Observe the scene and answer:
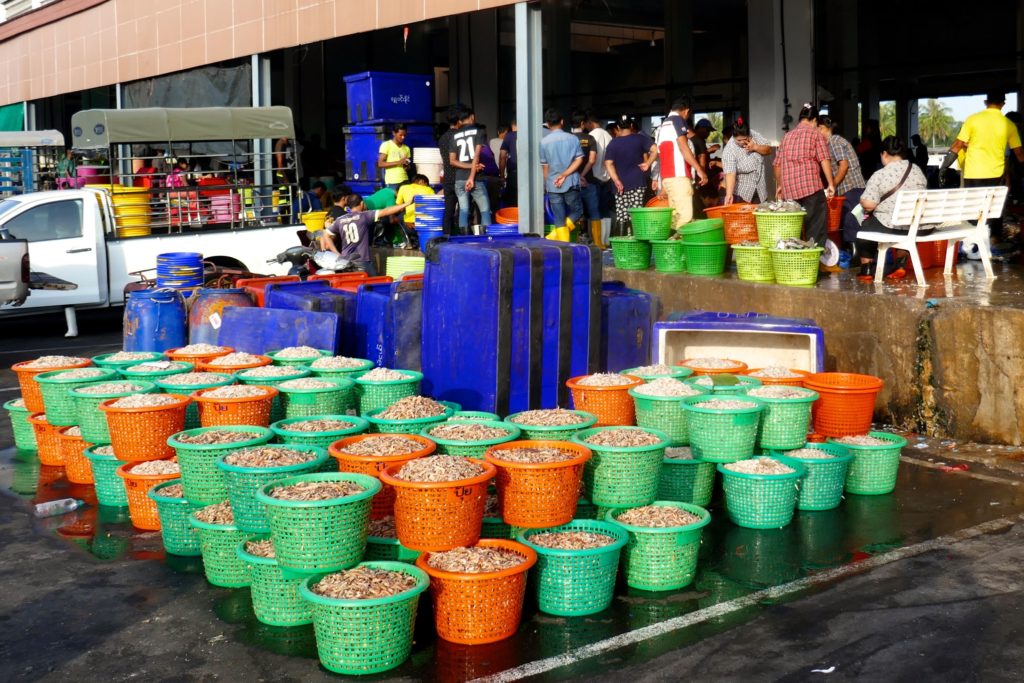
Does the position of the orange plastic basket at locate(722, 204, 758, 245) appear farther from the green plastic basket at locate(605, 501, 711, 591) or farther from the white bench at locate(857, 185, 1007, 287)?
the green plastic basket at locate(605, 501, 711, 591)

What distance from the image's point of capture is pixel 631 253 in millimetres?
12141

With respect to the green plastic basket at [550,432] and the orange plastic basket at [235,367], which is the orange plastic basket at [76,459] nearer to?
the orange plastic basket at [235,367]

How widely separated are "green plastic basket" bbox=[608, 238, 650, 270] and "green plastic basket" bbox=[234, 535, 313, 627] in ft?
24.0

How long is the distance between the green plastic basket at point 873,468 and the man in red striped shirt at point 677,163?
593 cm

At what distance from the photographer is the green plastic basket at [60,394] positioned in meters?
8.30

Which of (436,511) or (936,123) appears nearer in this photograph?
(436,511)

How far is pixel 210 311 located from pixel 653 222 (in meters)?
4.52

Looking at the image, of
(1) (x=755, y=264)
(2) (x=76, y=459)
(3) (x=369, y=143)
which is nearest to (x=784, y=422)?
(1) (x=755, y=264)

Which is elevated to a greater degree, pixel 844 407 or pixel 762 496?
pixel 844 407

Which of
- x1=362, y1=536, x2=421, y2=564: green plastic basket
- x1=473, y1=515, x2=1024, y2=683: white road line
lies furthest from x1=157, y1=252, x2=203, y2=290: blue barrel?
x1=473, y1=515, x2=1024, y2=683: white road line

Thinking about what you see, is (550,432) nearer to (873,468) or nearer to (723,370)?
(723,370)

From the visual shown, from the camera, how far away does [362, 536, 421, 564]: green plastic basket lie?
5.62m

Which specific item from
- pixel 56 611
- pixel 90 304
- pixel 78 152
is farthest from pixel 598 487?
pixel 78 152

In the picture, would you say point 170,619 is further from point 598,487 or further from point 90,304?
point 90,304
